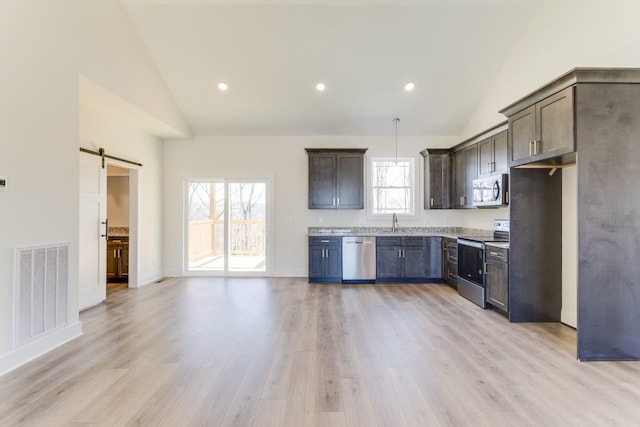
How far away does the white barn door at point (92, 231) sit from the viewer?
4.32m

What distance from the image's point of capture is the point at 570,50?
11.6 feet

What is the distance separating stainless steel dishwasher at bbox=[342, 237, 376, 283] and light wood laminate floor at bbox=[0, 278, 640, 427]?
1.58 metres

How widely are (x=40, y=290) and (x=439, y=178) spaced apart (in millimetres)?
5980

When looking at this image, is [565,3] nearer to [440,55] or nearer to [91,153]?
[440,55]

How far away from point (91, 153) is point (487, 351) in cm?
544

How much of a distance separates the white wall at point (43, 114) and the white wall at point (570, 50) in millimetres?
5215

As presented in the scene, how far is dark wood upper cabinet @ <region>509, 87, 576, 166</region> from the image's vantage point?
2820 millimetres

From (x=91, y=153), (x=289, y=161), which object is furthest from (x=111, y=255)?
(x=289, y=161)

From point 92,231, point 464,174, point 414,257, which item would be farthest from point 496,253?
point 92,231

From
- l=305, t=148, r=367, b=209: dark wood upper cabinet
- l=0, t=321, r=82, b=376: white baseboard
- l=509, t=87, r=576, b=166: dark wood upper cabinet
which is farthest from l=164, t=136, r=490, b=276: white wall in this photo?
l=0, t=321, r=82, b=376: white baseboard

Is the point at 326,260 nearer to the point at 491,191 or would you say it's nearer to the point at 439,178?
the point at 439,178

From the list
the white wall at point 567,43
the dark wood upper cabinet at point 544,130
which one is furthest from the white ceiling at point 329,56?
the dark wood upper cabinet at point 544,130

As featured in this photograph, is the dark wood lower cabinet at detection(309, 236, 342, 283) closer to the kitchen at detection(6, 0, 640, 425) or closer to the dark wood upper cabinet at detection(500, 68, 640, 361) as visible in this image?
the kitchen at detection(6, 0, 640, 425)

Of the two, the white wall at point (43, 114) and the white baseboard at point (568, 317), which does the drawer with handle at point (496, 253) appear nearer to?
the white baseboard at point (568, 317)
